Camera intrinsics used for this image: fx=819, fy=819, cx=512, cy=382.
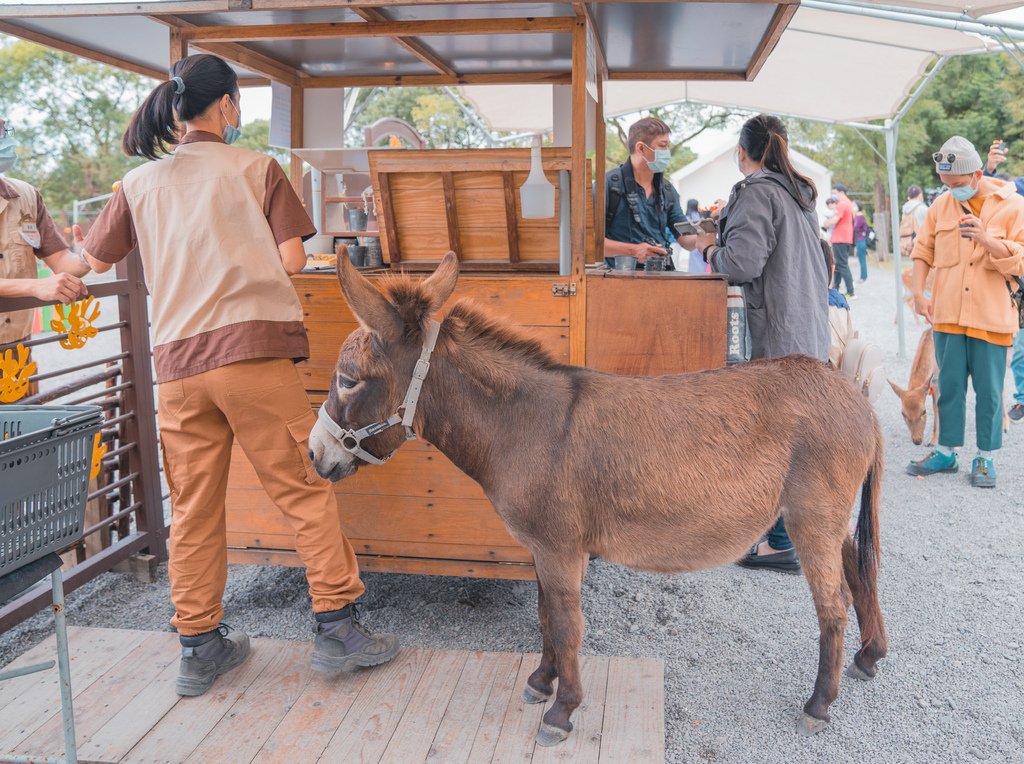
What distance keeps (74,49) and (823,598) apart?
14.2ft

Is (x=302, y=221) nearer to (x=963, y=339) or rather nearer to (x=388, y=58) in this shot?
(x=388, y=58)

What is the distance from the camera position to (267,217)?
3.08 meters

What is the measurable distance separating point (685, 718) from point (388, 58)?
386 cm

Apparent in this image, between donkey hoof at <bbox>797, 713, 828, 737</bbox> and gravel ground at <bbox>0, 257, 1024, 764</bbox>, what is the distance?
0.03 m

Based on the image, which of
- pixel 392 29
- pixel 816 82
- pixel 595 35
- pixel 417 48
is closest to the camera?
pixel 392 29

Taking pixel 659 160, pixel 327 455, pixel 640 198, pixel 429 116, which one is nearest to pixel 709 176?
pixel 429 116

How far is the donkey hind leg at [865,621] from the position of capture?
136 inches

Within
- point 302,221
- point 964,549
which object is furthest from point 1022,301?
point 302,221

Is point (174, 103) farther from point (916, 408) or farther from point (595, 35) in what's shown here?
point (916, 408)

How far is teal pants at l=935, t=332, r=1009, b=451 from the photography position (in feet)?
20.0

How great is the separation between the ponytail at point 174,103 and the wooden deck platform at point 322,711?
212 centimetres

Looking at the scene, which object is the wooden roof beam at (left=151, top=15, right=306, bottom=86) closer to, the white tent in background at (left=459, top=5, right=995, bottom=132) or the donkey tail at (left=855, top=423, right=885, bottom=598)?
the white tent in background at (left=459, top=5, right=995, bottom=132)

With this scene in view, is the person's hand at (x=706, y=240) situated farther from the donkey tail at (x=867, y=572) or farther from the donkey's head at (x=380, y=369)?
the donkey's head at (x=380, y=369)

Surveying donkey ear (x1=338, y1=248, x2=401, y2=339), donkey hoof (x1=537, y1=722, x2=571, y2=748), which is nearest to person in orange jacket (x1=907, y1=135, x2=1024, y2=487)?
donkey hoof (x1=537, y1=722, x2=571, y2=748)
